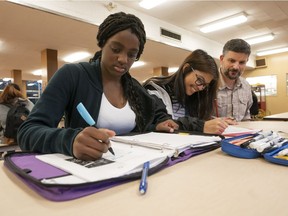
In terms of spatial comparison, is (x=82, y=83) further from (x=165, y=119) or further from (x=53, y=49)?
(x=53, y=49)

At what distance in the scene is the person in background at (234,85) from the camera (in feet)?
7.09

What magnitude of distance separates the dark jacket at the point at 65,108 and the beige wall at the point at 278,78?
8740 mm

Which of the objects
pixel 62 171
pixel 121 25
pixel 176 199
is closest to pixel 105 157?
pixel 62 171

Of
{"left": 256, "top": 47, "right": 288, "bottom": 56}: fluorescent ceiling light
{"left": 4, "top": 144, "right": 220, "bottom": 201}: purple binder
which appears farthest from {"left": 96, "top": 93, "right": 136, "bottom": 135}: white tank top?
{"left": 256, "top": 47, "right": 288, "bottom": 56}: fluorescent ceiling light

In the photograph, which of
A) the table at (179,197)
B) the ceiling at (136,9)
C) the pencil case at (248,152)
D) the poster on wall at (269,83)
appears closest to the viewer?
the table at (179,197)

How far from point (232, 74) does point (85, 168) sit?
204 cm

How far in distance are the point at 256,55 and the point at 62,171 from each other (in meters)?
9.36

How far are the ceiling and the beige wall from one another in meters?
2.12

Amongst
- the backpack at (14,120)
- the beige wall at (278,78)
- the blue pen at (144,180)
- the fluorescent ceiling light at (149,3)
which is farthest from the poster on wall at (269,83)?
the blue pen at (144,180)

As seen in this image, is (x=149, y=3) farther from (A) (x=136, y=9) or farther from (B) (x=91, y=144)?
(B) (x=91, y=144)

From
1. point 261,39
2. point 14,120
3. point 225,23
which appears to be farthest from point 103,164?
point 261,39

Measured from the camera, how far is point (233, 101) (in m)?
2.29

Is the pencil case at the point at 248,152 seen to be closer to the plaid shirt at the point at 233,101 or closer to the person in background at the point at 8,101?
the plaid shirt at the point at 233,101

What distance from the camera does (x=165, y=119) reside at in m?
1.25
